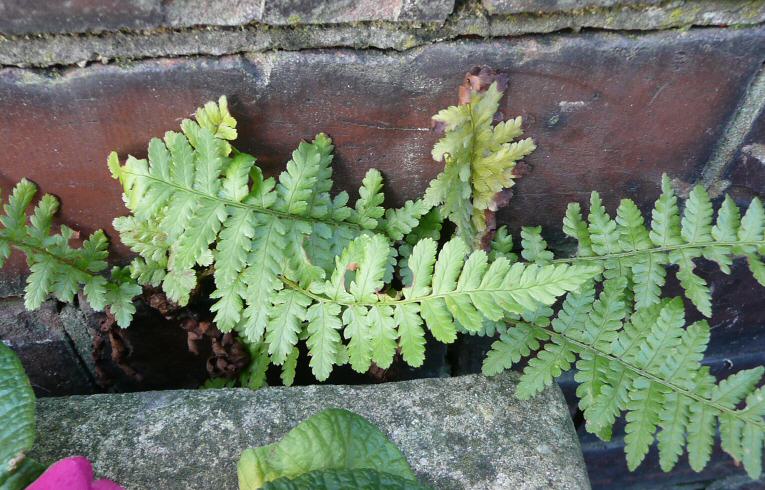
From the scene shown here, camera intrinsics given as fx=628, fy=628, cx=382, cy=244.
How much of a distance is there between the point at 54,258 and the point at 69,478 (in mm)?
556

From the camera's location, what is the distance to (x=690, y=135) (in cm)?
141

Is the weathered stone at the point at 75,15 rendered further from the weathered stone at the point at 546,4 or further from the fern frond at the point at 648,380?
the fern frond at the point at 648,380

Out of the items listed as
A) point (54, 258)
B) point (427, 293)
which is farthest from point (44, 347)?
point (427, 293)

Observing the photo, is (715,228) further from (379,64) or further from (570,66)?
(379,64)

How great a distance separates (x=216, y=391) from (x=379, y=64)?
78cm

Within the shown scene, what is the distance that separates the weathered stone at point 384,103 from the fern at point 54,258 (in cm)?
5

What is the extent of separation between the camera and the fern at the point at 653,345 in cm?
133

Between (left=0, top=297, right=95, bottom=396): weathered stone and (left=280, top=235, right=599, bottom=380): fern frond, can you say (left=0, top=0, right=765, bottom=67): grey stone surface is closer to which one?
(left=280, top=235, right=599, bottom=380): fern frond

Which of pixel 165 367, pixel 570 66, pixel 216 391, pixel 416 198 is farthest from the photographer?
pixel 165 367

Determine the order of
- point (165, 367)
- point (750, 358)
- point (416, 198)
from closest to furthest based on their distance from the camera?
1. point (416, 198)
2. point (165, 367)
3. point (750, 358)

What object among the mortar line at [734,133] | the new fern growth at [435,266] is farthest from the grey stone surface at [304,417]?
the mortar line at [734,133]

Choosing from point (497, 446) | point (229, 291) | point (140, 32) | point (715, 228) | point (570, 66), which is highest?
point (570, 66)

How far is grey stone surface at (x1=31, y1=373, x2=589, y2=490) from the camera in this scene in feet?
4.07

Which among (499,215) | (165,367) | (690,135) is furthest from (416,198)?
(165,367)
